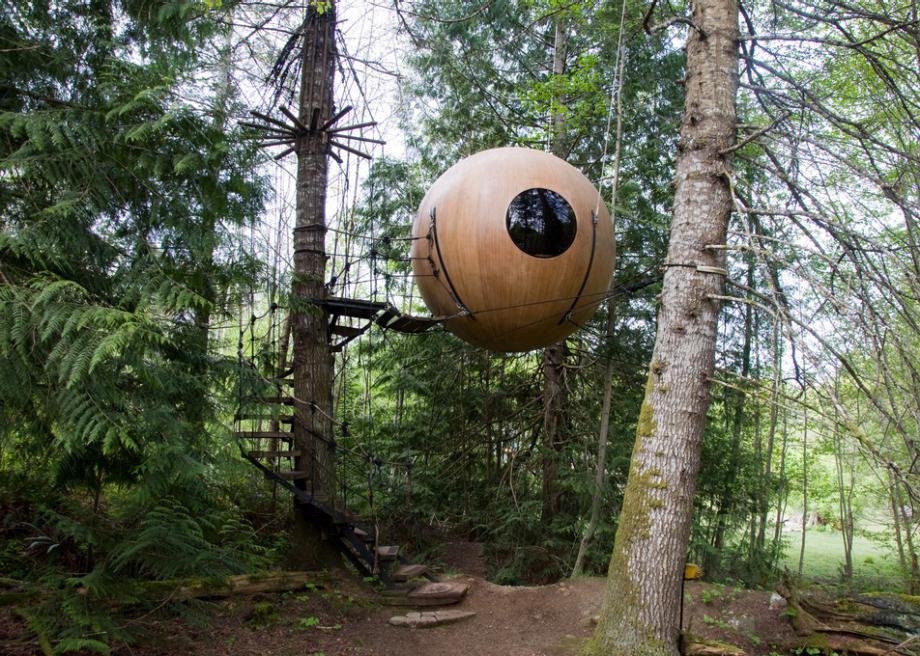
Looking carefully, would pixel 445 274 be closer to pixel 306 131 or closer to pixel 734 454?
pixel 306 131

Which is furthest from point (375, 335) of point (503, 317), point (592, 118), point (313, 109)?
point (503, 317)

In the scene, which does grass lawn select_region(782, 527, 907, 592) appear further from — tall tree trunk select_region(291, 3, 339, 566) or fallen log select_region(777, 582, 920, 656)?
tall tree trunk select_region(291, 3, 339, 566)

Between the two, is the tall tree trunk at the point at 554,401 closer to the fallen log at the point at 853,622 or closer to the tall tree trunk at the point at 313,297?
the tall tree trunk at the point at 313,297

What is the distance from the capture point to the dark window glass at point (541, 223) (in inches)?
170

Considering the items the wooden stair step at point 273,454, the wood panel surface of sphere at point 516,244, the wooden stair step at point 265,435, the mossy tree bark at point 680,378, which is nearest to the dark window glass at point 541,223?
the wood panel surface of sphere at point 516,244

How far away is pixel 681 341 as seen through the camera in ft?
14.0

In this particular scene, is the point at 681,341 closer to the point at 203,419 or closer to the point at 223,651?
the point at 203,419

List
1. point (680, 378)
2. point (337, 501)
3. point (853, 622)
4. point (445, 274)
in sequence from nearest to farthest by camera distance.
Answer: point (680, 378) < point (445, 274) < point (853, 622) < point (337, 501)

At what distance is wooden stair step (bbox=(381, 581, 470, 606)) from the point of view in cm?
601

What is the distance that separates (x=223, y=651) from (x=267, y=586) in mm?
1118

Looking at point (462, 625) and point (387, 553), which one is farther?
point (387, 553)

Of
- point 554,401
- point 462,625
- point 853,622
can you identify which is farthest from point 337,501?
point 853,622

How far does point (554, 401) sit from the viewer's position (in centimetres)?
779

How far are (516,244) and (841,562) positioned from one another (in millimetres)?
9946
